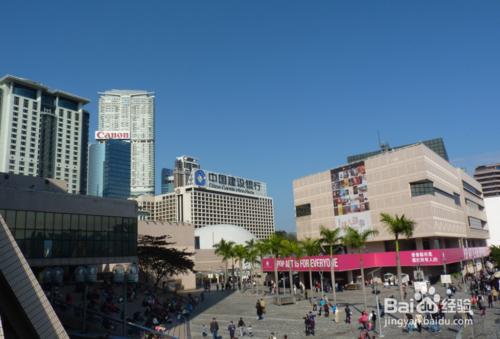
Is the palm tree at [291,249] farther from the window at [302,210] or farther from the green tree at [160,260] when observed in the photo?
the window at [302,210]

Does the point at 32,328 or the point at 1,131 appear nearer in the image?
the point at 32,328

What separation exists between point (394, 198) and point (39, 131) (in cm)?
16050

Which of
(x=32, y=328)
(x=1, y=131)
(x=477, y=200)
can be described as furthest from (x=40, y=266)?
(x=1, y=131)

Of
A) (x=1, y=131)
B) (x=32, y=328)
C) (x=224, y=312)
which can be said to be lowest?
(x=224, y=312)

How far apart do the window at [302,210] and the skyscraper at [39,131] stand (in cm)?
12871

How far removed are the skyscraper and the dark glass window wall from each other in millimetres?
136253

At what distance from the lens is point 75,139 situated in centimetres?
19725

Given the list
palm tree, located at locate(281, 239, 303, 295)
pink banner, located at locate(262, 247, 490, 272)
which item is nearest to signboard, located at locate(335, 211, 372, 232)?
pink banner, located at locate(262, 247, 490, 272)

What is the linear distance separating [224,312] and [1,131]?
166530 mm

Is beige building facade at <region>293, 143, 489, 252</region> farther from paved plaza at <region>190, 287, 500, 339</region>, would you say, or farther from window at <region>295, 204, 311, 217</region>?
paved plaza at <region>190, 287, 500, 339</region>

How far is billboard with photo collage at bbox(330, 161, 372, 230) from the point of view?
3268 inches

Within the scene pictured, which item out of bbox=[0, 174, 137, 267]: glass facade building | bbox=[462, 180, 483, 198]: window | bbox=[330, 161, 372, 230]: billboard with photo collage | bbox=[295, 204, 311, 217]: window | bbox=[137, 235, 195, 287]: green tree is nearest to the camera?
bbox=[0, 174, 137, 267]: glass facade building

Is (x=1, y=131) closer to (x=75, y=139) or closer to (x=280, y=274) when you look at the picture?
(x=75, y=139)

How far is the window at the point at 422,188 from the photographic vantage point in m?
74.1
